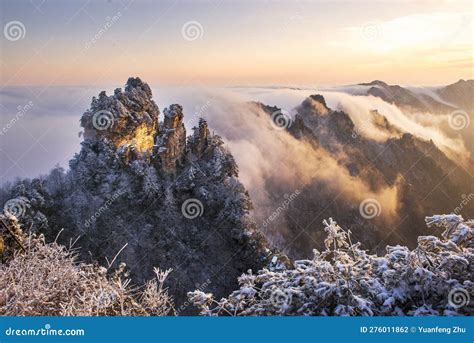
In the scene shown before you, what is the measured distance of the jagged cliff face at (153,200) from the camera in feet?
64.7

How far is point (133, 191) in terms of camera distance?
22.4m

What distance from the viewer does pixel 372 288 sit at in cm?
568

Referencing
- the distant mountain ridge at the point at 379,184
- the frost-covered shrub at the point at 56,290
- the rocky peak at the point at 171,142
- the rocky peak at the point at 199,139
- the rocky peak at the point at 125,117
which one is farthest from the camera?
the rocky peak at the point at 199,139

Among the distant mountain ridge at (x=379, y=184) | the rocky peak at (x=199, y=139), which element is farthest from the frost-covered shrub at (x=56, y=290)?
the rocky peak at (x=199, y=139)

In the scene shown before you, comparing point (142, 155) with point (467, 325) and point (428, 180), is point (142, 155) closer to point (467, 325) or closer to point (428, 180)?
point (428, 180)

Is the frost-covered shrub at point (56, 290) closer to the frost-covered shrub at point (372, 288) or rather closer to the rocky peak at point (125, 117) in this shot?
the frost-covered shrub at point (372, 288)

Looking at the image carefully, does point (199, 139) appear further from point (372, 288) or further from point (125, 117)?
point (372, 288)

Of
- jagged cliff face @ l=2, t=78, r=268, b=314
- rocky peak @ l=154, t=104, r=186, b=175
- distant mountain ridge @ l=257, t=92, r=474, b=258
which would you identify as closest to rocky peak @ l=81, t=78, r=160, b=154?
jagged cliff face @ l=2, t=78, r=268, b=314

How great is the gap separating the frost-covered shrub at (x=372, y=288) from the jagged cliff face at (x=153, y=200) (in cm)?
1374

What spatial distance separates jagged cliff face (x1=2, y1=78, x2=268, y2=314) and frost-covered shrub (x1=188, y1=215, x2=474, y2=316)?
1374 cm

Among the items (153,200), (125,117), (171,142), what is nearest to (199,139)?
(171,142)

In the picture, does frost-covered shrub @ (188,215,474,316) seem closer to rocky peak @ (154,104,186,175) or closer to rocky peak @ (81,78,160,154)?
rocky peak @ (81,78,160,154)

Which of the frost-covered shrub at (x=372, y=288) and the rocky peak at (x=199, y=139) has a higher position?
the rocky peak at (x=199, y=139)

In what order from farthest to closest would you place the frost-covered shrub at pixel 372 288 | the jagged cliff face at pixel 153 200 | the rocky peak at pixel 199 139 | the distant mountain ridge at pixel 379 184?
the rocky peak at pixel 199 139 → the jagged cliff face at pixel 153 200 → the distant mountain ridge at pixel 379 184 → the frost-covered shrub at pixel 372 288
